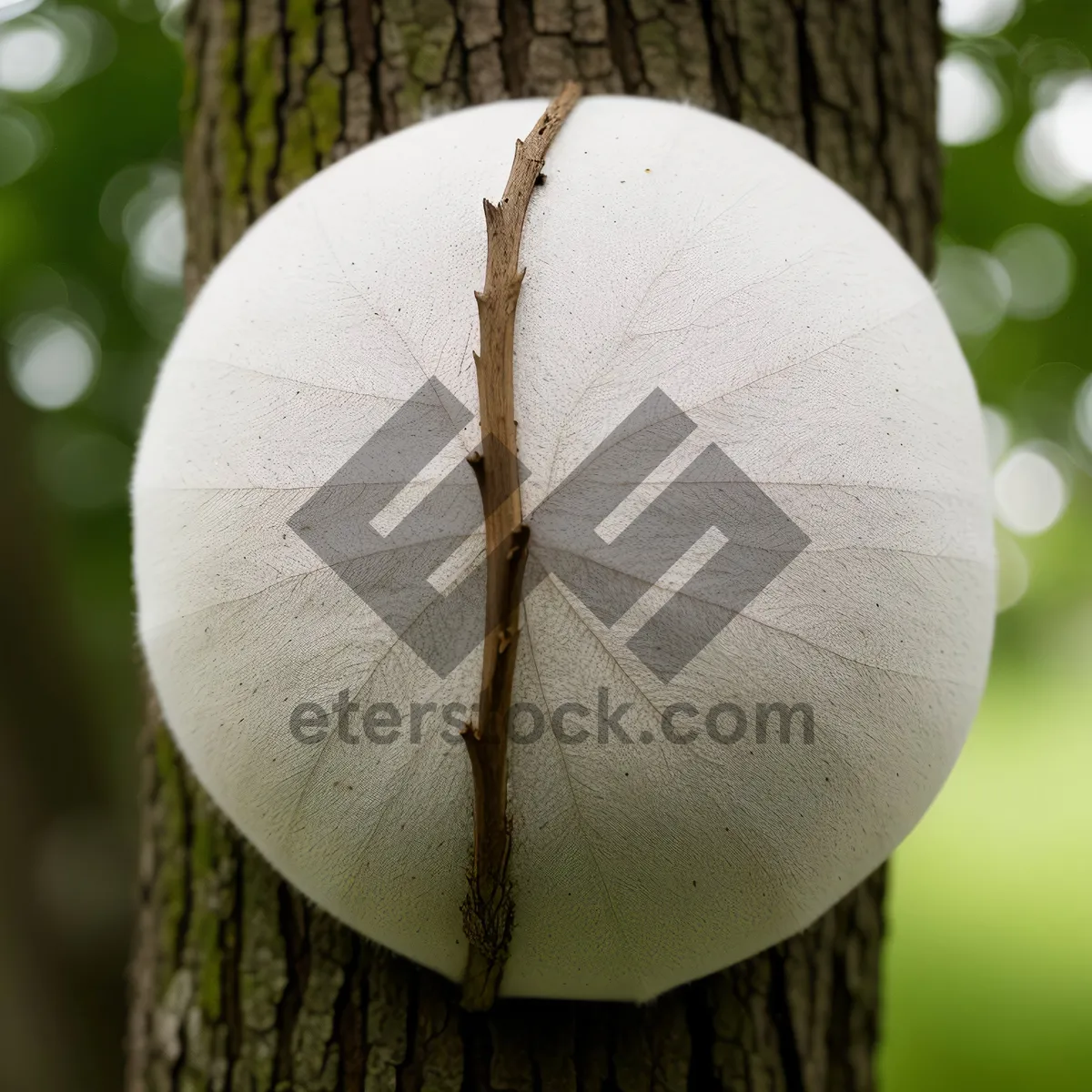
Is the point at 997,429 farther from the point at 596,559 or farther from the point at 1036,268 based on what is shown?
the point at 596,559

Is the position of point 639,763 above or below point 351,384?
below

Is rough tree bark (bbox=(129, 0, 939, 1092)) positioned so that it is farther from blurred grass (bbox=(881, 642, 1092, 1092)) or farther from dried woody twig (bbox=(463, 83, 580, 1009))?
blurred grass (bbox=(881, 642, 1092, 1092))

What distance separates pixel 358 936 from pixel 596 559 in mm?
660

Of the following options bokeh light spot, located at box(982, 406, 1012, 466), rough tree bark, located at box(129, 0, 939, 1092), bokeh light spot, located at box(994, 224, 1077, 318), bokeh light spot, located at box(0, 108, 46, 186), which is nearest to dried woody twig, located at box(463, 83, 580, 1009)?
rough tree bark, located at box(129, 0, 939, 1092)

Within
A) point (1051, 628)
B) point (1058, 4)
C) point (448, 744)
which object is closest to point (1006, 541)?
point (1051, 628)

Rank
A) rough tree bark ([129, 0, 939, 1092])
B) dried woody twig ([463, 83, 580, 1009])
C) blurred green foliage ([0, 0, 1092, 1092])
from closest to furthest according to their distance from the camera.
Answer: dried woody twig ([463, 83, 580, 1009]) → rough tree bark ([129, 0, 939, 1092]) → blurred green foliage ([0, 0, 1092, 1092])

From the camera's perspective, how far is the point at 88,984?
8.29 feet

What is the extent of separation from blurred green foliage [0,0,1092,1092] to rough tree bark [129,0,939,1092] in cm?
125

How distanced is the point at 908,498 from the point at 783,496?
0.47 ft

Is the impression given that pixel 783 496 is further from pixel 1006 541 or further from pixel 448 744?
pixel 1006 541

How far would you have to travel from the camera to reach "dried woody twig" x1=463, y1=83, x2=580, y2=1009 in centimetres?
81

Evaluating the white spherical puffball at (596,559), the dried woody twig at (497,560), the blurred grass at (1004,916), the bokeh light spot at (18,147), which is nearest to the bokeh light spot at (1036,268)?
the blurred grass at (1004,916)

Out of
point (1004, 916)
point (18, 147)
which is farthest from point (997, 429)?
point (18, 147)

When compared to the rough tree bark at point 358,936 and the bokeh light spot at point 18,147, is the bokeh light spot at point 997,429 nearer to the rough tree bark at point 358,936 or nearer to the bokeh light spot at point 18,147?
the rough tree bark at point 358,936
